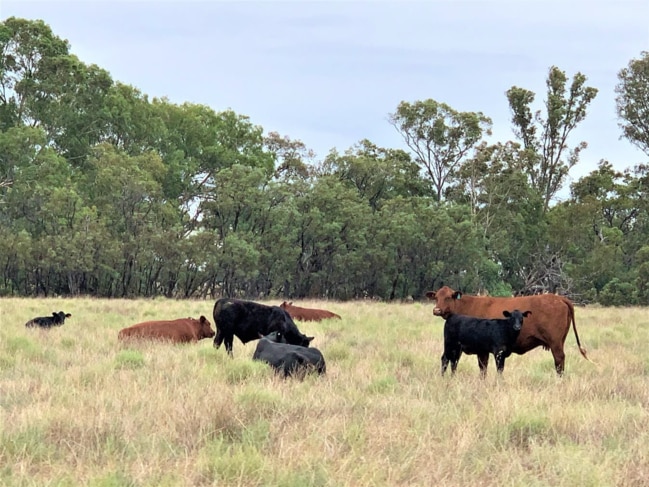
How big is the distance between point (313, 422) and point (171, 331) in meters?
6.00

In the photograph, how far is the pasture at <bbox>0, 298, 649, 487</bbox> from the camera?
4160 millimetres

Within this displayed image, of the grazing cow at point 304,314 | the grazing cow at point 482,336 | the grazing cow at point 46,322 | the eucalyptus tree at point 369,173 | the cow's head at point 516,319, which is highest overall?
the eucalyptus tree at point 369,173

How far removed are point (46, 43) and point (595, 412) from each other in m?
38.3

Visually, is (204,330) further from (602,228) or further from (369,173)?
(602,228)

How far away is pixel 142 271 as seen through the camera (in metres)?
33.0

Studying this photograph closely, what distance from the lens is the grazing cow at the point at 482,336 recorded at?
26.8 ft

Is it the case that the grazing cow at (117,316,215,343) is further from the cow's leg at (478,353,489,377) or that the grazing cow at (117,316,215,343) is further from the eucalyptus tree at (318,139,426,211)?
the eucalyptus tree at (318,139,426,211)

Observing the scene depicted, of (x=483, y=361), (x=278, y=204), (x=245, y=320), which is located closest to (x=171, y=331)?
(x=245, y=320)

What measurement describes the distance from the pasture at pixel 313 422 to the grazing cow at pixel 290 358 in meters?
0.21

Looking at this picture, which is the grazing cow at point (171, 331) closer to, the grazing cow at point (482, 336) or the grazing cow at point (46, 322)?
the grazing cow at point (46, 322)

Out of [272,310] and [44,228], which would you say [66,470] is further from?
[44,228]

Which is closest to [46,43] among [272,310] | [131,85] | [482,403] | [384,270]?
[131,85]

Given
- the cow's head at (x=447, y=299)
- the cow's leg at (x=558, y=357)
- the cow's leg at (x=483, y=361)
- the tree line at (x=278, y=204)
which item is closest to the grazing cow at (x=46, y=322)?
the cow's head at (x=447, y=299)

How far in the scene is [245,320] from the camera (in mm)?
9875
